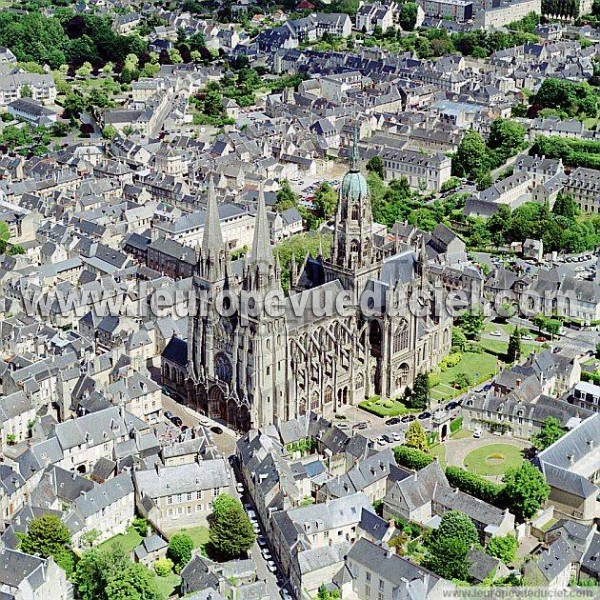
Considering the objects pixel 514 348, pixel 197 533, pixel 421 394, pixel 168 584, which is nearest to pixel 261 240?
pixel 421 394

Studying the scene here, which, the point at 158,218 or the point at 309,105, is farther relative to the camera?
the point at 309,105

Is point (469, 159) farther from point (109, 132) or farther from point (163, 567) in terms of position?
point (163, 567)

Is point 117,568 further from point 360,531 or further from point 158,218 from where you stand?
point 158,218

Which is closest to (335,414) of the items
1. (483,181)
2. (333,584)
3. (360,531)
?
(360,531)

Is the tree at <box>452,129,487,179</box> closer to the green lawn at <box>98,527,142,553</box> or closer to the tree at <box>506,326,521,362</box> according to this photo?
the tree at <box>506,326,521,362</box>

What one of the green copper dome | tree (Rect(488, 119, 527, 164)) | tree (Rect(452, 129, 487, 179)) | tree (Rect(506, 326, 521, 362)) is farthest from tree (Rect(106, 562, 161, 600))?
tree (Rect(488, 119, 527, 164))

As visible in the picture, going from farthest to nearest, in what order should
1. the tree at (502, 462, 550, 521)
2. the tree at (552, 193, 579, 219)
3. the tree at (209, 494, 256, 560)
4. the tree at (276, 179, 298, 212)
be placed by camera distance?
the tree at (276, 179, 298, 212) → the tree at (552, 193, 579, 219) → the tree at (502, 462, 550, 521) → the tree at (209, 494, 256, 560)
